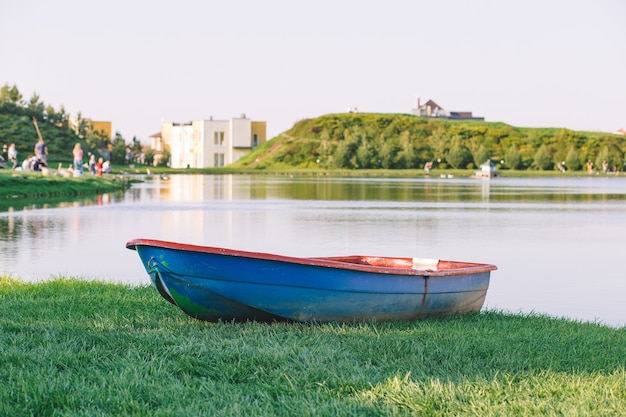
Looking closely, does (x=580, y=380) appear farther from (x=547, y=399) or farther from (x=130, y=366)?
(x=130, y=366)

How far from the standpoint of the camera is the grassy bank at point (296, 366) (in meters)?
6.07

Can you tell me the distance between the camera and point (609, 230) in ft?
82.2

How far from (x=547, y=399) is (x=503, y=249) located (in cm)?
1364

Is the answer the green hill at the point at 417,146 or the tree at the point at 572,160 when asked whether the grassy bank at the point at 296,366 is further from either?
the tree at the point at 572,160

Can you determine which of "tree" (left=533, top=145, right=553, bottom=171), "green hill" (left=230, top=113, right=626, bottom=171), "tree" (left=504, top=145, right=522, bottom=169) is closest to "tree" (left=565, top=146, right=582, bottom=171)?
"green hill" (left=230, top=113, right=626, bottom=171)

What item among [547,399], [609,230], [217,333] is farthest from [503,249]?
[547,399]

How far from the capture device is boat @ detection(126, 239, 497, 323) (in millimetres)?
8312

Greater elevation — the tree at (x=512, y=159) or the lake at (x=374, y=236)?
the tree at (x=512, y=159)

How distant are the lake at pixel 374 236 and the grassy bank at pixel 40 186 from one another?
94.8 inches

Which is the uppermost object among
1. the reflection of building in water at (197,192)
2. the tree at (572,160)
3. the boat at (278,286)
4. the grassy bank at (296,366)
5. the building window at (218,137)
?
the building window at (218,137)

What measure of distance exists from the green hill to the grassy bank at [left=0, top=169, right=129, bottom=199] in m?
69.2

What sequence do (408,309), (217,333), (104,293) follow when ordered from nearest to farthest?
Answer: (217,333) → (408,309) → (104,293)

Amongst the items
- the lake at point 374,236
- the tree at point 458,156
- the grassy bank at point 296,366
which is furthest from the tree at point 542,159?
the grassy bank at point 296,366

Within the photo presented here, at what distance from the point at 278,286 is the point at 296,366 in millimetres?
1502
